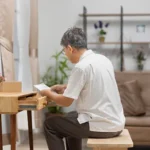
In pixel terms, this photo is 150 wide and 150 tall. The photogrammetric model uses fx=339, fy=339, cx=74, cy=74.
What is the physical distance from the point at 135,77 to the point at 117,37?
88 cm

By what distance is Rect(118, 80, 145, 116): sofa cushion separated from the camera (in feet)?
13.2

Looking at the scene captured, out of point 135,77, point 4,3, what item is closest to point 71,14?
point 135,77

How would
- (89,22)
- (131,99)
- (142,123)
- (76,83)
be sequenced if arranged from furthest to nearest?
(89,22), (131,99), (142,123), (76,83)

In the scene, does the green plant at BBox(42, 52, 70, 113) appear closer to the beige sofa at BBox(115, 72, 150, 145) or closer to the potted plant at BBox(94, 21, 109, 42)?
the potted plant at BBox(94, 21, 109, 42)

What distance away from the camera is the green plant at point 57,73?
15.9ft

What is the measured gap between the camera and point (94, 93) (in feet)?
7.97

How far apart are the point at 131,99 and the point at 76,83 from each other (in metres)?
1.84

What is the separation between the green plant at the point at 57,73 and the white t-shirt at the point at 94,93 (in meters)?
2.37

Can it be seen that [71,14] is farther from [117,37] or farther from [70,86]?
[70,86]

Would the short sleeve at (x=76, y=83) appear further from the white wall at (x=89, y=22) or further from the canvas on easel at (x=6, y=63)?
the white wall at (x=89, y=22)

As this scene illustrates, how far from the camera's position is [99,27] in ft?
16.3

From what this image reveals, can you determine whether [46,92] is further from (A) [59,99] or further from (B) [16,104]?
(B) [16,104]

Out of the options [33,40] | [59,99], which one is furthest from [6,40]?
[59,99]

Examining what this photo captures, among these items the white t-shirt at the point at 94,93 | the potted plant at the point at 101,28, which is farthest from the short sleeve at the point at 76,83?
the potted plant at the point at 101,28
